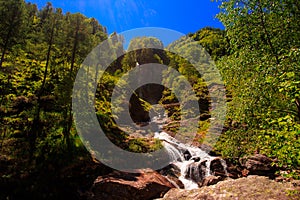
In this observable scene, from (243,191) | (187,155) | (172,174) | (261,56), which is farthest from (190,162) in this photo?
(261,56)

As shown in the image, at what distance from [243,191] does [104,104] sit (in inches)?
741

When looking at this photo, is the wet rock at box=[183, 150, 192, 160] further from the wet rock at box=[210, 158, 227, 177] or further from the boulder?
the boulder

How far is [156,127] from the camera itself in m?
33.3

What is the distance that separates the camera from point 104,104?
88.0 feet

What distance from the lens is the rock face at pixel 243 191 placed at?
38.6ft

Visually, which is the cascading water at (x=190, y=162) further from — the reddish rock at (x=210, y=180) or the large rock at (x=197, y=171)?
the reddish rock at (x=210, y=180)

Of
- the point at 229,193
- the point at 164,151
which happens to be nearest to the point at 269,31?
the point at 229,193

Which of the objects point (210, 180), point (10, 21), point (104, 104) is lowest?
point (210, 180)

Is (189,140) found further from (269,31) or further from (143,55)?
(143,55)

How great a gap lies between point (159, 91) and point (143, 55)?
A: 1339 centimetres

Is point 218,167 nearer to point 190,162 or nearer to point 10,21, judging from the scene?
point 190,162

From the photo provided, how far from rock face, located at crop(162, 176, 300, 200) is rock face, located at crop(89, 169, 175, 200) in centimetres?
88

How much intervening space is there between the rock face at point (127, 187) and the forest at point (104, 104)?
151cm

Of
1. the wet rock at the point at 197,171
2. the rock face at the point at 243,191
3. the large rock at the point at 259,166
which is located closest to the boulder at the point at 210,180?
the wet rock at the point at 197,171
